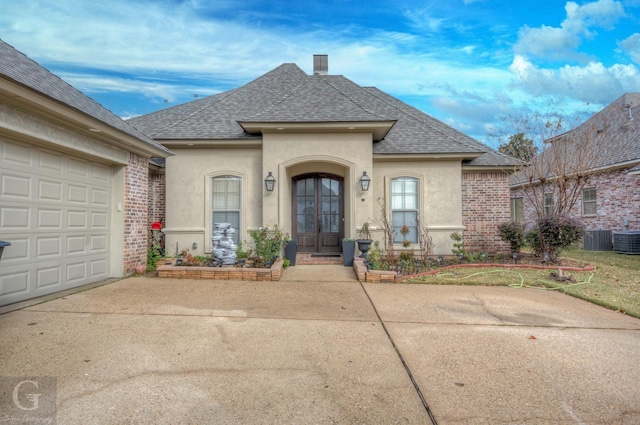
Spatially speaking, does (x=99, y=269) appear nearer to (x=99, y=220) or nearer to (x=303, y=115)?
(x=99, y=220)

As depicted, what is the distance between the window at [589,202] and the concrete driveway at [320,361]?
449 inches

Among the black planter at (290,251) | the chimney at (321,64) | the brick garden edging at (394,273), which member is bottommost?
the brick garden edging at (394,273)

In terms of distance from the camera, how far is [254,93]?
11508mm

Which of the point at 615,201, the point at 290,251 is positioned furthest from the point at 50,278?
the point at 615,201

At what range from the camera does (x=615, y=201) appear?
12922 millimetres

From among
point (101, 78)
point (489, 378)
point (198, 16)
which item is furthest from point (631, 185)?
point (101, 78)

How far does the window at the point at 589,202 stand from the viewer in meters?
14.1

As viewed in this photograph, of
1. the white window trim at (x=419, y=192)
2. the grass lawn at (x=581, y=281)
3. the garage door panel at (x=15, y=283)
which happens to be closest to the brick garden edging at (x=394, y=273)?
the grass lawn at (x=581, y=281)

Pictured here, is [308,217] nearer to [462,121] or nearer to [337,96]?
[337,96]

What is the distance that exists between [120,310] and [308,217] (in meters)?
6.21

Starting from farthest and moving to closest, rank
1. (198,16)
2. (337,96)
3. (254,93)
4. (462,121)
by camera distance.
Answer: (462,121) → (254,93) → (337,96) → (198,16)

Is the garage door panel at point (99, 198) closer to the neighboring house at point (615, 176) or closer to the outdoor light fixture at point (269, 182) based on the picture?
the outdoor light fixture at point (269, 182)

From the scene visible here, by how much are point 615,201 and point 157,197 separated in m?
16.7

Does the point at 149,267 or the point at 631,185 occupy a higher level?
the point at 631,185
